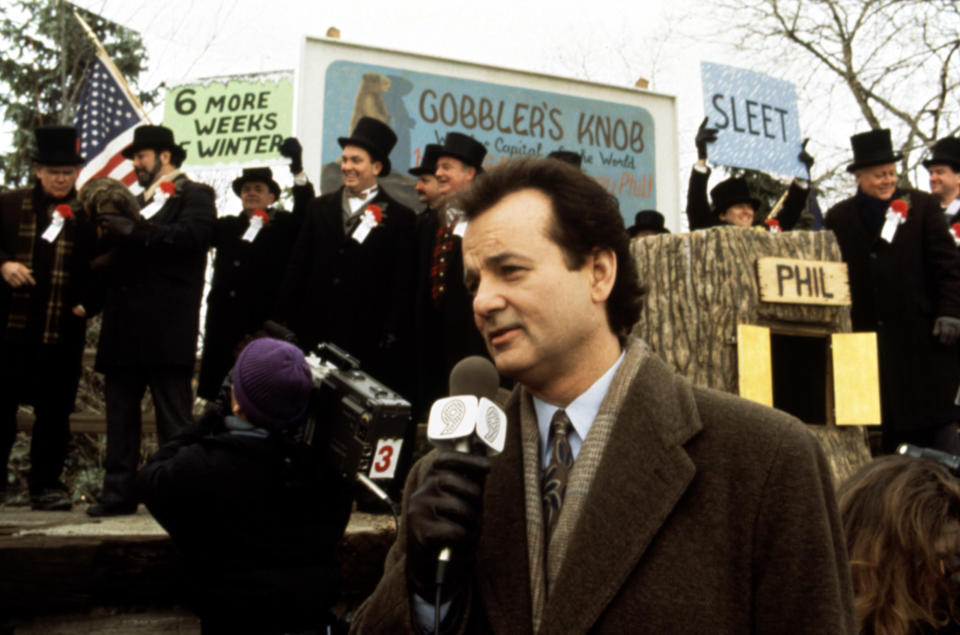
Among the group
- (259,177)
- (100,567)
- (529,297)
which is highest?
(259,177)

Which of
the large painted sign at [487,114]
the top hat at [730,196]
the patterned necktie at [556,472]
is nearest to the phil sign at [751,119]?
the top hat at [730,196]

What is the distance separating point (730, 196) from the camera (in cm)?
794

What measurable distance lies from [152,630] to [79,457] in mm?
4818

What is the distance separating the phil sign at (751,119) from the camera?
8.06 metres

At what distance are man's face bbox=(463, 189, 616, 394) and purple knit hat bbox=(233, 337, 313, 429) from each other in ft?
5.35

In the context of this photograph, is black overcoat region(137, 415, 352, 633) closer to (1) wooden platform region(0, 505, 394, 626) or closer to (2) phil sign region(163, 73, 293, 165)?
(1) wooden platform region(0, 505, 394, 626)

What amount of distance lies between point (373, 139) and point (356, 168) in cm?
29

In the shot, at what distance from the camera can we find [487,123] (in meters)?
8.70

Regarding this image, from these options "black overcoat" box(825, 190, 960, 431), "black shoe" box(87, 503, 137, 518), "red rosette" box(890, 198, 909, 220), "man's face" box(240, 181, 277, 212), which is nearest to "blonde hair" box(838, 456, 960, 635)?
"black overcoat" box(825, 190, 960, 431)

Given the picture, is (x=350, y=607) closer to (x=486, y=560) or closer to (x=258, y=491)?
(x=258, y=491)

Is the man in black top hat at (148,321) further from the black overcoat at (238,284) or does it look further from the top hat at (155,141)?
the black overcoat at (238,284)

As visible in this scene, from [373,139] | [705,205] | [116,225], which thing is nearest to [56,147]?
[116,225]

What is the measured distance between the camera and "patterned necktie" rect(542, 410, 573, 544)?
1.81 meters

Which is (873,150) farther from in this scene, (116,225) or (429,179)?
(116,225)
